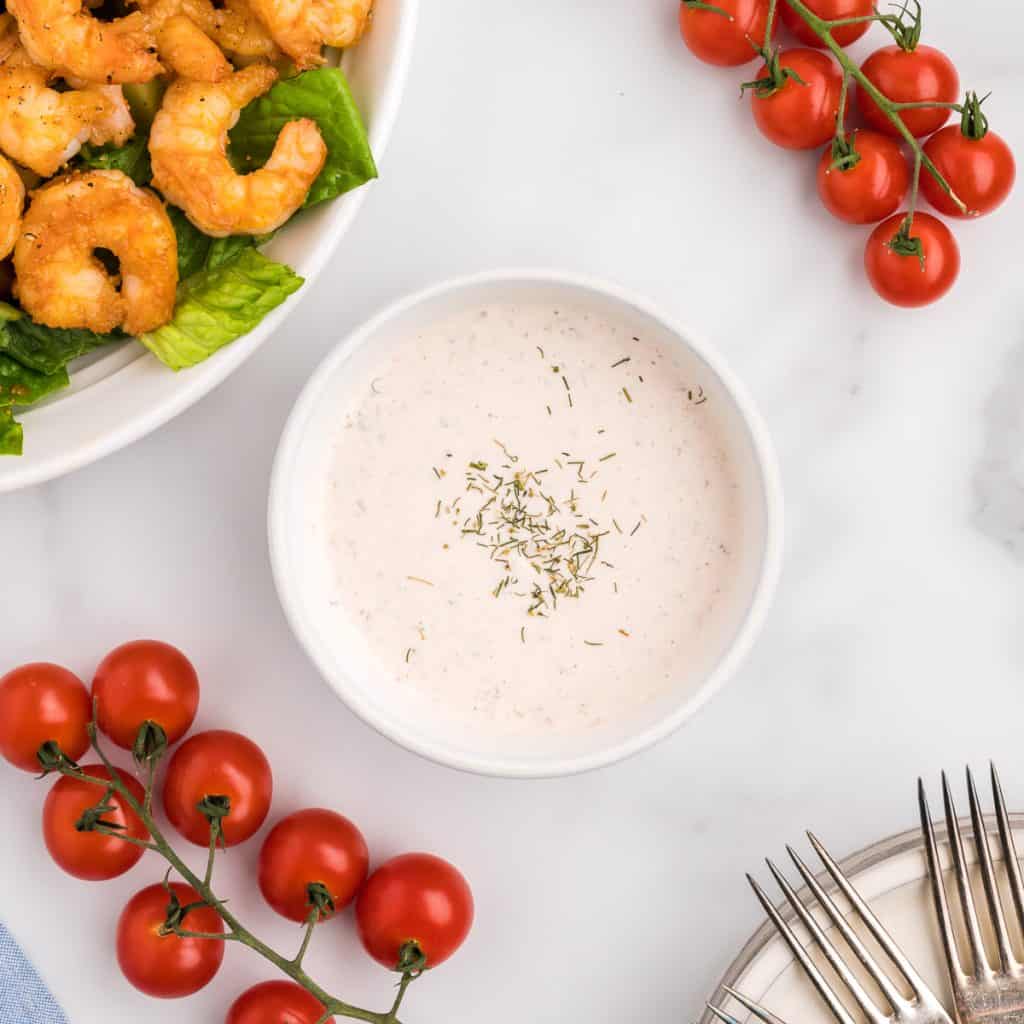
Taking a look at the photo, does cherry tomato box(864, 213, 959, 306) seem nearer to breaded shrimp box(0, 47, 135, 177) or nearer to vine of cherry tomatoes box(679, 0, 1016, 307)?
vine of cherry tomatoes box(679, 0, 1016, 307)

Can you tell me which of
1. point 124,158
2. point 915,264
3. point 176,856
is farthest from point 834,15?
point 176,856

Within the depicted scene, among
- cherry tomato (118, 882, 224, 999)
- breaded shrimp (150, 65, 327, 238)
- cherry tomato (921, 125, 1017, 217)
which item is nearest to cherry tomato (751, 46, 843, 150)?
cherry tomato (921, 125, 1017, 217)

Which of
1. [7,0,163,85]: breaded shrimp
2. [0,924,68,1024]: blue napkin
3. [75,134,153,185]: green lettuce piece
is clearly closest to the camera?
[7,0,163,85]: breaded shrimp

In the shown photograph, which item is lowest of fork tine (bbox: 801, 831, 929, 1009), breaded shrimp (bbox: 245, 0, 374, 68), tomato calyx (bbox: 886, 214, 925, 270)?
fork tine (bbox: 801, 831, 929, 1009)

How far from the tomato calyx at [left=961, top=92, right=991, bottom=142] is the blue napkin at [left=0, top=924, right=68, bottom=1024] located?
167 cm

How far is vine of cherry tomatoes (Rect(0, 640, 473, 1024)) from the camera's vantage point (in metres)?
1.70

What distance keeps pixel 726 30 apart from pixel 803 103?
0.14 meters

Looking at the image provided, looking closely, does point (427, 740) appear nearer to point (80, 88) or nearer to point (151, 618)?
point (151, 618)

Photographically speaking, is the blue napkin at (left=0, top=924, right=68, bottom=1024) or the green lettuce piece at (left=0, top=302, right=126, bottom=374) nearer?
the green lettuce piece at (left=0, top=302, right=126, bottom=374)

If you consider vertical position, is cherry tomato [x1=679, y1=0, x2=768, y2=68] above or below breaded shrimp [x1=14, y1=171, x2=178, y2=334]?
above

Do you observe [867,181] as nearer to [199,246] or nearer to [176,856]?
[199,246]

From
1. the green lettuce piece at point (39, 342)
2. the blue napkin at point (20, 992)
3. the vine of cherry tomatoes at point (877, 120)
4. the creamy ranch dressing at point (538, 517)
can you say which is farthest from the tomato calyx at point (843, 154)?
the blue napkin at point (20, 992)

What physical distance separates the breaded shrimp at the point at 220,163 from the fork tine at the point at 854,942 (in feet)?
3.32

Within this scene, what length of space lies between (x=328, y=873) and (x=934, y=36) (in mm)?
1391
